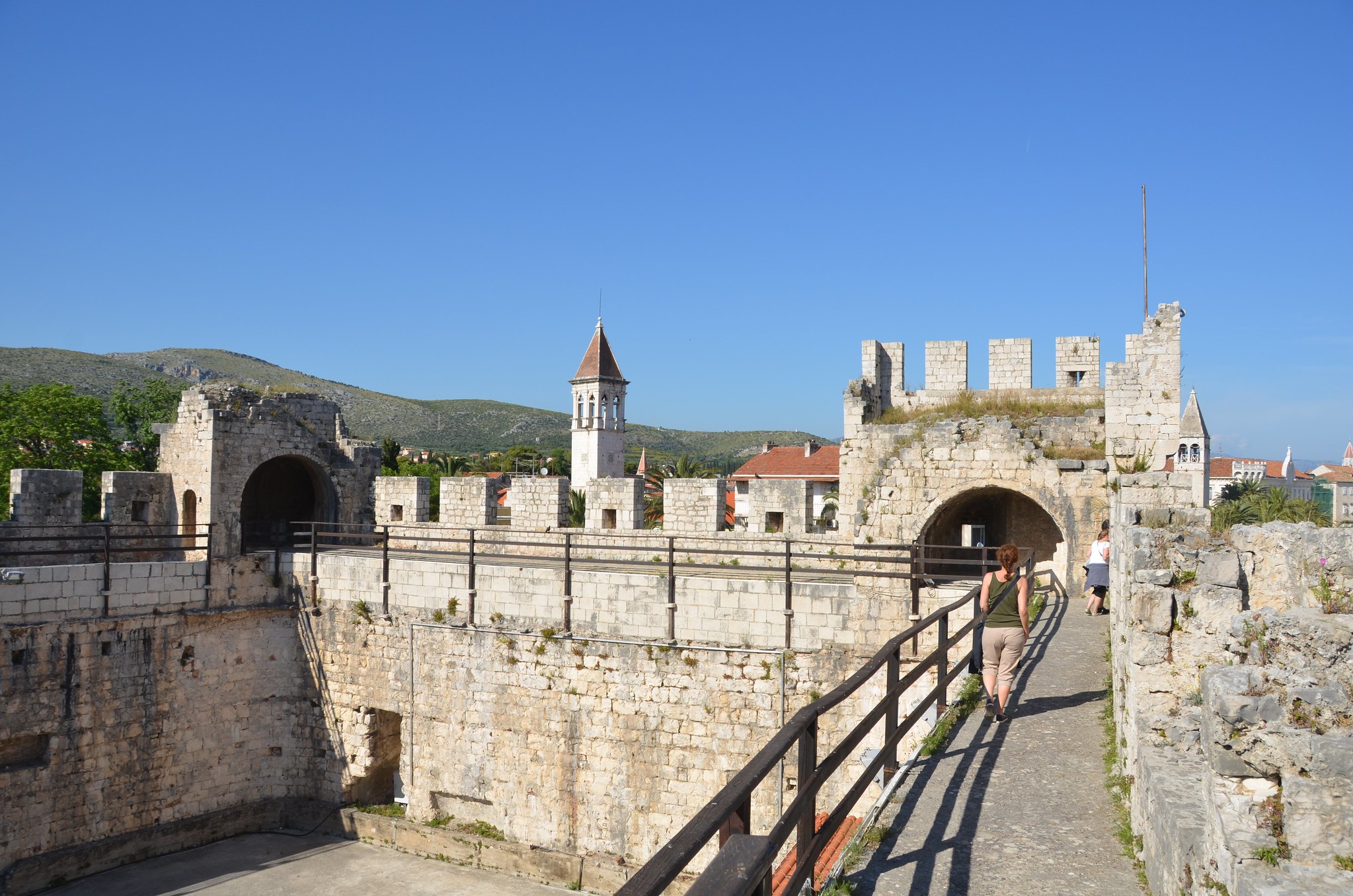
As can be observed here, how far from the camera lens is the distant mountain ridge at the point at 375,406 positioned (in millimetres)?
77538

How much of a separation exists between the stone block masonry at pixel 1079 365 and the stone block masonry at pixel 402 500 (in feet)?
37.2

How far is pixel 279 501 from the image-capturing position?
64.0 ft

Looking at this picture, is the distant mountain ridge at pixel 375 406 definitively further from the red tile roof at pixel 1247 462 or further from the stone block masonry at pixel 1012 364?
the stone block masonry at pixel 1012 364

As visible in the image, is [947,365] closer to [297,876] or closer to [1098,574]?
[1098,574]

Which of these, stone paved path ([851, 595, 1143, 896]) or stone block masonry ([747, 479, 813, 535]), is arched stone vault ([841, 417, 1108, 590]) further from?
stone paved path ([851, 595, 1143, 896])

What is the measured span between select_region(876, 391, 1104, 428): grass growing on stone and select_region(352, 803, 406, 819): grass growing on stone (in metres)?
9.43

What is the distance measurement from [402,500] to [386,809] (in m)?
6.42

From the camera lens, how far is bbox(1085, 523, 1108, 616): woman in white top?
1198cm

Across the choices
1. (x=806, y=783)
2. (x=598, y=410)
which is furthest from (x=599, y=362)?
(x=806, y=783)

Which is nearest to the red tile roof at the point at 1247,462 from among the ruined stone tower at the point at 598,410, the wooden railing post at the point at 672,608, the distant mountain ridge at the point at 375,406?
the ruined stone tower at the point at 598,410

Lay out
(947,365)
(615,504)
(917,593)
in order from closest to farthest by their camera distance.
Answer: (917,593)
(947,365)
(615,504)

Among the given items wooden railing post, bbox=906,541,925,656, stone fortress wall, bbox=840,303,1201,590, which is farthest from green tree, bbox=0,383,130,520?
wooden railing post, bbox=906,541,925,656

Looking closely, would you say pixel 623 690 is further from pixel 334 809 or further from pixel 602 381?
pixel 602 381

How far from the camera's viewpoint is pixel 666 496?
16.1m
